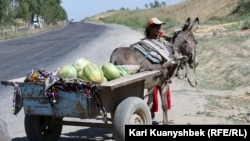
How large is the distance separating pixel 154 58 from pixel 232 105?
3.35 m

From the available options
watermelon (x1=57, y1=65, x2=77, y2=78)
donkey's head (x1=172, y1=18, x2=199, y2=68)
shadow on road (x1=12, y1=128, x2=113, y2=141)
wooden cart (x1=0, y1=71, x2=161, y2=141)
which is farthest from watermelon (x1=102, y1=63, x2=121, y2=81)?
donkey's head (x1=172, y1=18, x2=199, y2=68)

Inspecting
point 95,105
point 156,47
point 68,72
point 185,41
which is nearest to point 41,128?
point 68,72

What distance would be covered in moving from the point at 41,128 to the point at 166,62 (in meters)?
2.01

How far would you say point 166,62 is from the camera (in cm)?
645

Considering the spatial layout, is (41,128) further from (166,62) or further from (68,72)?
(166,62)

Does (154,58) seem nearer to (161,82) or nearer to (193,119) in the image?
(161,82)

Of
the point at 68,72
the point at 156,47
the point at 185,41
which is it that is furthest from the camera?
the point at 185,41

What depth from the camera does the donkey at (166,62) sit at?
6.34m

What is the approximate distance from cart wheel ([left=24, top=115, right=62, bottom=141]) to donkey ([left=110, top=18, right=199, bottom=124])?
1.26 m

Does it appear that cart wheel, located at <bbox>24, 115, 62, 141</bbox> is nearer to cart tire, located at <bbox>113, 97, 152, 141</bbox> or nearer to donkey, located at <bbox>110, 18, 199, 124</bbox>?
cart tire, located at <bbox>113, 97, 152, 141</bbox>

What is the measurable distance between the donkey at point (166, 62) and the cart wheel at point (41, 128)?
126 cm

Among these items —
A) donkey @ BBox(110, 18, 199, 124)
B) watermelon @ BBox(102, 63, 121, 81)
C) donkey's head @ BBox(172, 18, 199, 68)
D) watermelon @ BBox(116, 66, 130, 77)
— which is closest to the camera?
watermelon @ BBox(102, 63, 121, 81)

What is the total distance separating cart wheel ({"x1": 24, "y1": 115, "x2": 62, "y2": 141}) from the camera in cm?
561

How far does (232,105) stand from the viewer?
9.06 meters
